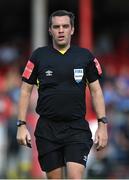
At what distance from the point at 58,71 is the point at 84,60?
0.97ft

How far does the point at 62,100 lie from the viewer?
8.09m

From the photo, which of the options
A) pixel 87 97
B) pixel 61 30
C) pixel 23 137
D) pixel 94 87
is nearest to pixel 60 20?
pixel 61 30

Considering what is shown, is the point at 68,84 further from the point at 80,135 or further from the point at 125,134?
the point at 125,134

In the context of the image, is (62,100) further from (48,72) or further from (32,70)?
(32,70)

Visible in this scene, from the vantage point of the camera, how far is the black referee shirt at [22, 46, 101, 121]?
8062 millimetres

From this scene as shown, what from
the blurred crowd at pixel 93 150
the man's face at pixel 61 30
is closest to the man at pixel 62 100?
the man's face at pixel 61 30

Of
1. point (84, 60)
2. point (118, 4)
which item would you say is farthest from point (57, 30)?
point (118, 4)

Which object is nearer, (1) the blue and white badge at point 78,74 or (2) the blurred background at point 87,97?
(1) the blue and white badge at point 78,74

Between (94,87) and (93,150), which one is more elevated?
(94,87)

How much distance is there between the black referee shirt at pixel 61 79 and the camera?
26.5 ft

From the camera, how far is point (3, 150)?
14.7m

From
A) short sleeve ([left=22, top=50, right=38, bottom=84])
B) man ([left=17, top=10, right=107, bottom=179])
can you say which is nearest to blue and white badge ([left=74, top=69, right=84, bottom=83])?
man ([left=17, top=10, right=107, bottom=179])

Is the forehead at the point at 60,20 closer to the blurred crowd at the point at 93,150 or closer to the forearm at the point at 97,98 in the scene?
the forearm at the point at 97,98

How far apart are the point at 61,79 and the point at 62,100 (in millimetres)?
209
